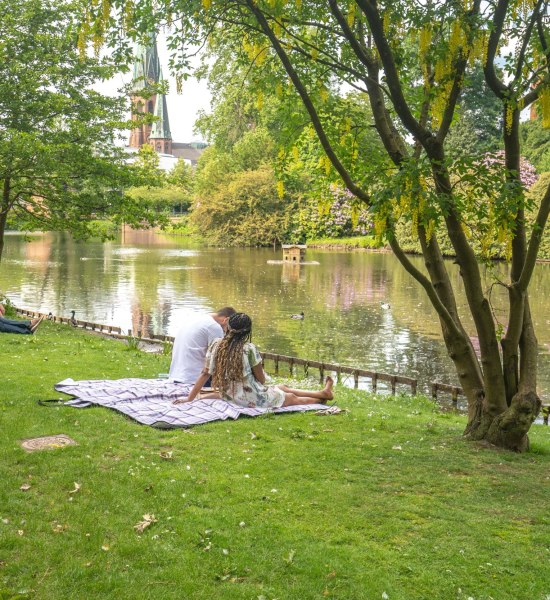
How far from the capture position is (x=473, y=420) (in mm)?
7477

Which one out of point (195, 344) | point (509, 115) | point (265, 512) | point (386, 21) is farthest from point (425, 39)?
point (265, 512)

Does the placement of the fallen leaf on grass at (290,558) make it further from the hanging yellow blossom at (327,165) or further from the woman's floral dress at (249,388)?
the hanging yellow blossom at (327,165)

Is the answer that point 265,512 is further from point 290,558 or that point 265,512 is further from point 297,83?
point 297,83

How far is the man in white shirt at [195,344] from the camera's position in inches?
354

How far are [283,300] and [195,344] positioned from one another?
64.0 feet

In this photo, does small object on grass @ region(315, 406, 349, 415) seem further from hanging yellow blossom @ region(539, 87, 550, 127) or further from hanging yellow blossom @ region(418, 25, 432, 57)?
hanging yellow blossom @ region(418, 25, 432, 57)

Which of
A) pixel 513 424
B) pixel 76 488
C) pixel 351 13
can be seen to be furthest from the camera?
pixel 351 13

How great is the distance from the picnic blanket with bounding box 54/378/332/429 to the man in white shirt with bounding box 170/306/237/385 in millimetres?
229

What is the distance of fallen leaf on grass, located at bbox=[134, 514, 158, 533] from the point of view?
452 cm

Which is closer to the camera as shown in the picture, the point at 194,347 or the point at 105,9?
the point at 105,9

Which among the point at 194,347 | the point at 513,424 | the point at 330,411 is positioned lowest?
the point at 330,411

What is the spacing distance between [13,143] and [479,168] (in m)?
11.1

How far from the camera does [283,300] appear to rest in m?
28.5

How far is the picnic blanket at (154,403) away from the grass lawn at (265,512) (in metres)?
0.27
